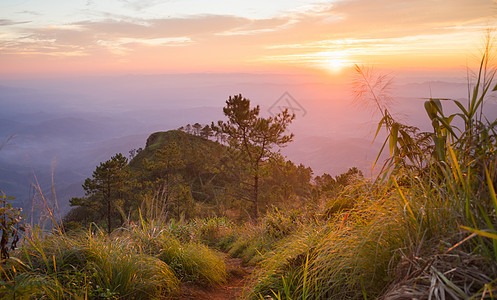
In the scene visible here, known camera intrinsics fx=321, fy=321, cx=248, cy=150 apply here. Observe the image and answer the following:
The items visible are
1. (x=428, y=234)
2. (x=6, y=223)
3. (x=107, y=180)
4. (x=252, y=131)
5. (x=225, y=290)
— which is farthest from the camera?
(x=107, y=180)

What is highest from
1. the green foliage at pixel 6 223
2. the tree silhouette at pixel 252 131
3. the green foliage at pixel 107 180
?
the green foliage at pixel 6 223

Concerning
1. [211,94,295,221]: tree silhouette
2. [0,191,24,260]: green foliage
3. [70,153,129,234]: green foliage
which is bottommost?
[70,153,129,234]: green foliage

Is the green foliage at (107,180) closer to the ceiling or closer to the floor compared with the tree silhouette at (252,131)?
closer to the floor

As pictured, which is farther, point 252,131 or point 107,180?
point 107,180

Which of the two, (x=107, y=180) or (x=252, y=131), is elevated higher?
(x=252, y=131)

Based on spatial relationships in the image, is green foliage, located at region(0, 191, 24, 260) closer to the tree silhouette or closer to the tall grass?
the tall grass

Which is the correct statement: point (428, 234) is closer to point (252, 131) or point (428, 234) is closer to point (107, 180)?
point (252, 131)

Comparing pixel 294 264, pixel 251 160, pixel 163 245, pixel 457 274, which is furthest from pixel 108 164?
pixel 457 274

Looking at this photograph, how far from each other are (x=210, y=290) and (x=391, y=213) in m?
2.73

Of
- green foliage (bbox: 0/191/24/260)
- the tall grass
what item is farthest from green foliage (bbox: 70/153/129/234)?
the tall grass

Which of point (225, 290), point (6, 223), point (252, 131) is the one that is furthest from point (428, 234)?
point (252, 131)

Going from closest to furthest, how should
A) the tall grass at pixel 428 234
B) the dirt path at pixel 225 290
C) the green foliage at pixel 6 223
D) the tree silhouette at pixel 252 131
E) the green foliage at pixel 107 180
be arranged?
the tall grass at pixel 428 234 < the green foliage at pixel 6 223 < the dirt path at pixel 225 290 < the tree silhouette at pixel 252 131 < the green foliage at pixel 107 180

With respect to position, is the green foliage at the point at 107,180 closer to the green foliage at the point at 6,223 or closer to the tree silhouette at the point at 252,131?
the tree silhouette at the point at 252,131

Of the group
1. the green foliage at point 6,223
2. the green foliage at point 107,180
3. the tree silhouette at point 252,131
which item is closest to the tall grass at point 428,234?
the green foliage at point 6,223
